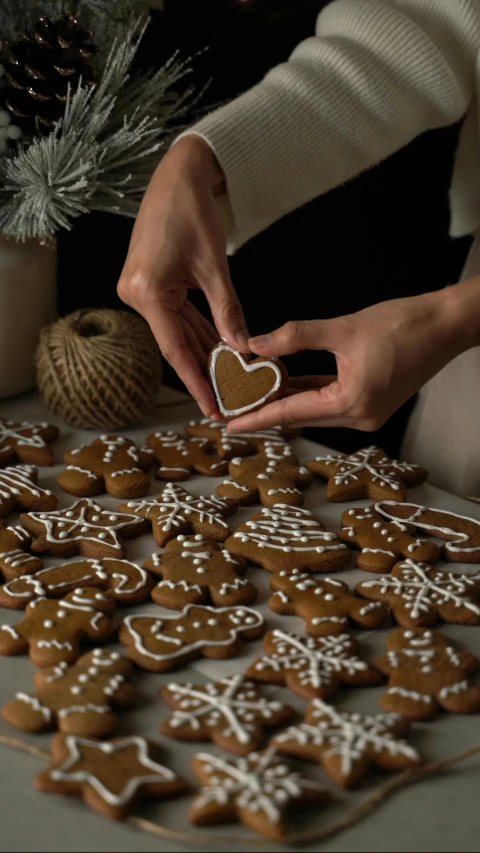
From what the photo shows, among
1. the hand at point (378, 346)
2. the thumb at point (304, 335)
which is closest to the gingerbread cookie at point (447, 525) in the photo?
the hand at point (378, 346)

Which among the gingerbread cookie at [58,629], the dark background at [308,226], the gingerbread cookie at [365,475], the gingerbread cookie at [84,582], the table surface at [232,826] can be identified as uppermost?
the dark background at [308,226]

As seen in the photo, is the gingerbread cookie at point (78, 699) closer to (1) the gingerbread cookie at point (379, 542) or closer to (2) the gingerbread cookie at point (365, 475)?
(1) the gingerbread cookie at point (379, 542)

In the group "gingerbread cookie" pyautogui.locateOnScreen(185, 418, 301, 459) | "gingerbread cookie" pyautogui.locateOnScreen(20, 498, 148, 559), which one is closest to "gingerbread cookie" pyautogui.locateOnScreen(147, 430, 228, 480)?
"gingerbread cookie" pyautogui.locateOnScreen(185, 418, 301, 459)

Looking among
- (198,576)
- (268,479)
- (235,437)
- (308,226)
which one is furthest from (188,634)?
(308,226)

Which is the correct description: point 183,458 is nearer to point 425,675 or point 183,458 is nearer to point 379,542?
point 379,542

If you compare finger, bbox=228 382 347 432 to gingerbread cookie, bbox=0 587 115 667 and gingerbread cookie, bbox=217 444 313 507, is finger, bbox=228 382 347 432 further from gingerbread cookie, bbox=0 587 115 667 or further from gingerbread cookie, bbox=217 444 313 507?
gingerbread cookie, bbox=0 587 115 667

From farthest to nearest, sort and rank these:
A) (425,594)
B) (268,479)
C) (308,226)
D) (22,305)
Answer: (308,226) → (22,305) → (268,479) → (425,594)

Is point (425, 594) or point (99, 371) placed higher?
point (99, 371)

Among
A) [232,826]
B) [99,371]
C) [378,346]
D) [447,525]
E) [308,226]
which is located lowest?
[232,826]
